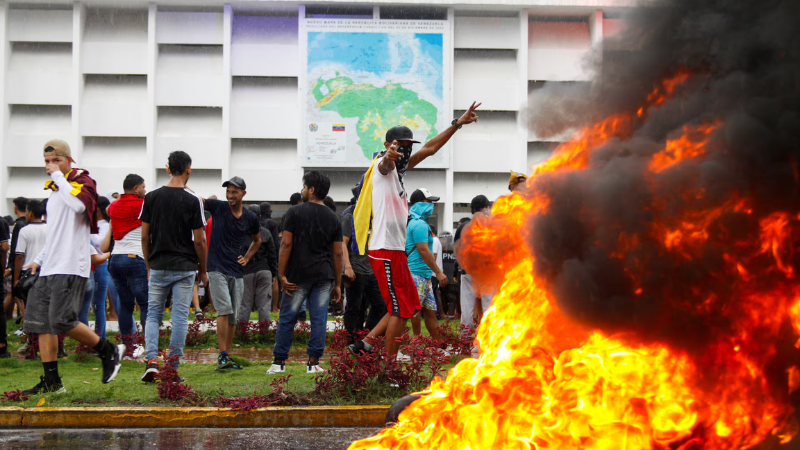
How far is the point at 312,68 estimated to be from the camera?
41.2 meters

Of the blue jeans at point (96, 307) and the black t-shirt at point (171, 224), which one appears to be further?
the blue jeans at point (96, 307)

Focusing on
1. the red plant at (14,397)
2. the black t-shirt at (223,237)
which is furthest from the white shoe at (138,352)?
the red plant at (14,397)

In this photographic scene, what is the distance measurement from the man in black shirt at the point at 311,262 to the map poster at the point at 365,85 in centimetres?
3355

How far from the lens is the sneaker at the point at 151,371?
6828 mm

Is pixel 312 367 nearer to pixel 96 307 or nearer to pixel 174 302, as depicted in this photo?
pixel 174 302

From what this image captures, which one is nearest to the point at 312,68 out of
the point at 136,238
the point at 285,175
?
the point at 285,175

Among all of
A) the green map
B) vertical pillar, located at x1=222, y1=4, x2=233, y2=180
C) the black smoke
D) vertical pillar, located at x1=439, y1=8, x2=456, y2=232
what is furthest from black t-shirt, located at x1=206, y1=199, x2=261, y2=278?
vertical pillar, located at x1=222, y1=4, x2=233, y2=180

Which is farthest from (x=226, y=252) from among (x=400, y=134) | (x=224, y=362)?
(x=400, y=134)

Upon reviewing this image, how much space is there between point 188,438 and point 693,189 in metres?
3.92

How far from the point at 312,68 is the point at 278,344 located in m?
35.4

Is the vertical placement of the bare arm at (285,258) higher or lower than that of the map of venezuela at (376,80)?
lower

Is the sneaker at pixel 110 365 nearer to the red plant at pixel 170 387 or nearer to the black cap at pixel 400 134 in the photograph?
the red plant at pixel 170 387

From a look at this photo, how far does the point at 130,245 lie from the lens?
325 inches

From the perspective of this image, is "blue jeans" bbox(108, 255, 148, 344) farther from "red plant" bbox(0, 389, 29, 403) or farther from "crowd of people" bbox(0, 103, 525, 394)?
"red plant" bbox(0, 389, 29, 403)
